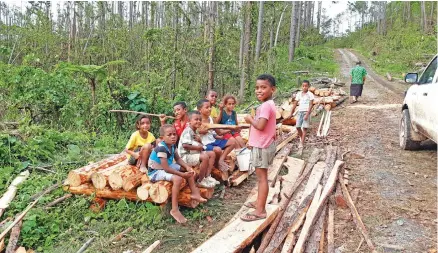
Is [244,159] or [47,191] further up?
[244,159]

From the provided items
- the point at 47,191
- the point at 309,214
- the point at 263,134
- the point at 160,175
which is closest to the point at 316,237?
the point at 309,214

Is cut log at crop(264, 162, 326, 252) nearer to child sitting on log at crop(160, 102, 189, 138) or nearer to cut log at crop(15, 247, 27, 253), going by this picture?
child sitting on log at crop(160, 102, 189, 138)

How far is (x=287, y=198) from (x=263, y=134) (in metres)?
1.52

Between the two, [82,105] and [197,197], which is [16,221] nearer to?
[197,197]

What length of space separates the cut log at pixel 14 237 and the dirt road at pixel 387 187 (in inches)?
150

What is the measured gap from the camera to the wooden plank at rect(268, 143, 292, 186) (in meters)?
6.18

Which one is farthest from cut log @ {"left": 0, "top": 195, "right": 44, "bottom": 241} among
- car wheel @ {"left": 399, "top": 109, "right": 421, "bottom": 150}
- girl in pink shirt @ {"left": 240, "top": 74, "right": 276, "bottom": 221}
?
car wheel @ {"left": 399, "top": 109, "right": 421, "bottom": 150}

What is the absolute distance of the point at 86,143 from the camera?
7.58m

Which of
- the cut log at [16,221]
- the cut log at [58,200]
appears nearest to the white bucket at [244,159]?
the cut log at [58,200]

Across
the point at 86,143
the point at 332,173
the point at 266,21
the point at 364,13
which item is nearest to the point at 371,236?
the point at 332,173

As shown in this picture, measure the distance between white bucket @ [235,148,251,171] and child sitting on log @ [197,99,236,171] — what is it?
33 centimetres

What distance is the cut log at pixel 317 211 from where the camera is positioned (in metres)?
3.92

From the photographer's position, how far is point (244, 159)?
20.8ft

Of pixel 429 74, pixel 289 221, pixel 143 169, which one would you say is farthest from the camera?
pixel 429 74
